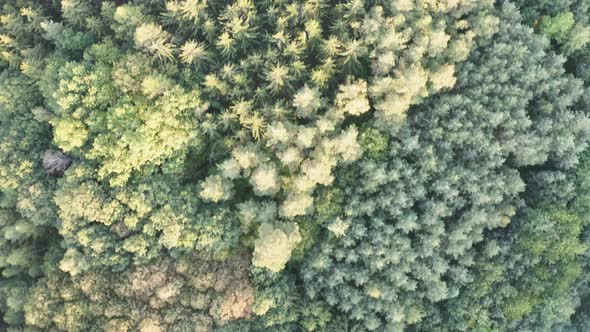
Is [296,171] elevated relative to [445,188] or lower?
lower

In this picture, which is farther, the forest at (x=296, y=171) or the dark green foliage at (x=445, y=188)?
the dark green foliage at (x=445, y=188)

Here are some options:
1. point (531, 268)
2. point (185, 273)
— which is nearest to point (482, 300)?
point (531, 268)

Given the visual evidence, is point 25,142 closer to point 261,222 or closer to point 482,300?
point 261,222

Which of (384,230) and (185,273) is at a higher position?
(384,230)

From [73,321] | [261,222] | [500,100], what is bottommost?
[73,321]

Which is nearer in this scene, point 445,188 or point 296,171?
point 445,188

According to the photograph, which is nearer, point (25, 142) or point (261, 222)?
point (261, 222)

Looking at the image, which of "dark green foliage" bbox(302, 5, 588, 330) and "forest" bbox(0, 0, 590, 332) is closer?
"forest" bbox(0, 0, 590, 332)

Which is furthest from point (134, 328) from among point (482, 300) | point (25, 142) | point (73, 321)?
point (482, 300)
